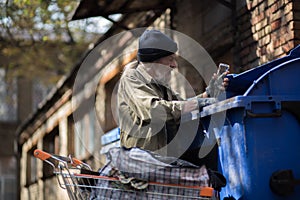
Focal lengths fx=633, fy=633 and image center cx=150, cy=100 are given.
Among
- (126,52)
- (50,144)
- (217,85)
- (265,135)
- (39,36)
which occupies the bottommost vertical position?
(265,135)

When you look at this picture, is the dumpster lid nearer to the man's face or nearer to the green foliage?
the man's face

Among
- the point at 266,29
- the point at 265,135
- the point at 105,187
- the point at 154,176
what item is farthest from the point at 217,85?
the point at 266,29

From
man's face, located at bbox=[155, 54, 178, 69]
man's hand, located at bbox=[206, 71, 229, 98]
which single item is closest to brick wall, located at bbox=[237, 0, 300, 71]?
man's hand, located at bbox=[206, 71, 229, 98]

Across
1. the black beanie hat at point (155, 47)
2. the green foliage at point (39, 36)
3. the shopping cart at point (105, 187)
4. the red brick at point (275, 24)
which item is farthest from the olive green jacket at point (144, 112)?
the green foliage at point (39, 36)

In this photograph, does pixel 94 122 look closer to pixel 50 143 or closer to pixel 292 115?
pixel 50 143

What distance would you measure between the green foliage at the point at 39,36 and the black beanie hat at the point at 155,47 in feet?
19.7

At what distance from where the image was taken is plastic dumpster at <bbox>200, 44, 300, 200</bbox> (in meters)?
4.29

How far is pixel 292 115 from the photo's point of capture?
4.43 meters

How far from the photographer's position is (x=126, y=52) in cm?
1126

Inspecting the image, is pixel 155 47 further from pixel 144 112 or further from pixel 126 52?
pixel 126 52

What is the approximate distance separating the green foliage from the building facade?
1.16m

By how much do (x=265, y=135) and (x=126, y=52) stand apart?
280 inches

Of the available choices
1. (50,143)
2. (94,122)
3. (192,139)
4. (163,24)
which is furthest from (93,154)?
(192,139)

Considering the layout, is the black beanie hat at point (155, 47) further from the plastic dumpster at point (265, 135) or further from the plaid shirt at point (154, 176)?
the plaid shirt at point (154, 176)
